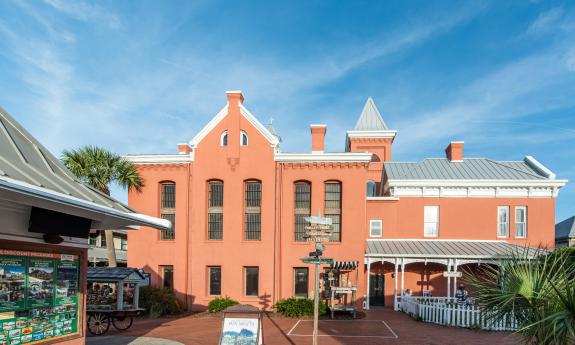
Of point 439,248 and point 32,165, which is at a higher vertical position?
point 32,165

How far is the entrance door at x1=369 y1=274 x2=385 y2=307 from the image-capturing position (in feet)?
80.0

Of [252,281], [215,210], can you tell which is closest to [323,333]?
Answer: [252,281]

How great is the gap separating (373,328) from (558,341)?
11.9m

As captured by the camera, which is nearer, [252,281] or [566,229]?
[252,281]

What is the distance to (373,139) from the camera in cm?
3547

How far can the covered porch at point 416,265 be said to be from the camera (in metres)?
22.3

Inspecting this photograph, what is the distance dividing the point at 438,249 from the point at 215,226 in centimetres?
1193

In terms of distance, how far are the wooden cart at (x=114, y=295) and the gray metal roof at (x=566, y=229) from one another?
31109mm

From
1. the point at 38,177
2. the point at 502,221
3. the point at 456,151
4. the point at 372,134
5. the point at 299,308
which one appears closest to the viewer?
the point at 38,177

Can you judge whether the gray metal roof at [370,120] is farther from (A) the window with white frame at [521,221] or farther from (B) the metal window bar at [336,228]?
(B) the metal window bar at [336,228]

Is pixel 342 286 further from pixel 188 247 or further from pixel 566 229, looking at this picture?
pixel 566 229

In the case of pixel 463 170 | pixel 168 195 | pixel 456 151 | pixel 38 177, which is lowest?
pixel 168 195

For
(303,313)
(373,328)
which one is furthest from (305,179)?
(373,328)

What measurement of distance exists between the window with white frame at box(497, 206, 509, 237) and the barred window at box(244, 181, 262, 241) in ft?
44.6
